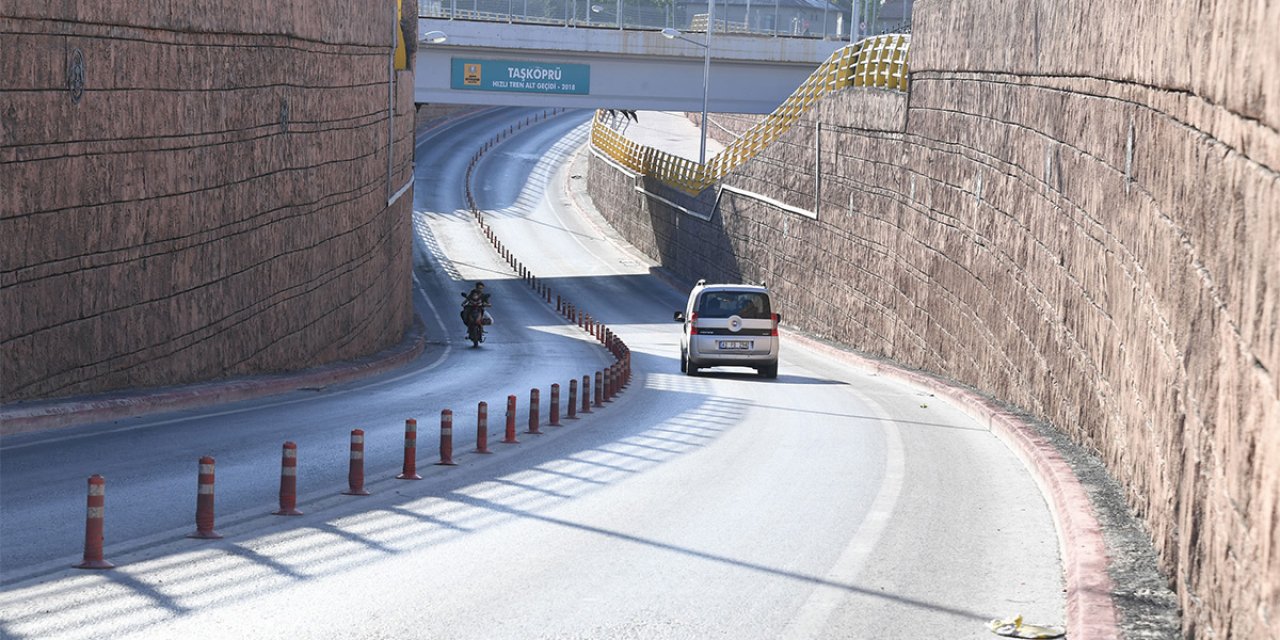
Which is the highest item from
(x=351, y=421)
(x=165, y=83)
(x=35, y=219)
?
(x=165, y=83)

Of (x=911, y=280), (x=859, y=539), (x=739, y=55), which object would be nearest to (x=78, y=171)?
(x=859, y=539)

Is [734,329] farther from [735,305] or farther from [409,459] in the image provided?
[409,459]

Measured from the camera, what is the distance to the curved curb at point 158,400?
17000 mm

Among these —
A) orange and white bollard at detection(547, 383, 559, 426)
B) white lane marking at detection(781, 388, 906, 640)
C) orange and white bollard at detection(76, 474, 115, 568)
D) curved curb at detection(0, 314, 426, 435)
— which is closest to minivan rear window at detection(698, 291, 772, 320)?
curved curb at detection(0, 314, 426, 435)

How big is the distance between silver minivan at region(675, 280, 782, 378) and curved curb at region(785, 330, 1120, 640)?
291 inches

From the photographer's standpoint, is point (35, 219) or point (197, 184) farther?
point (197, 184)

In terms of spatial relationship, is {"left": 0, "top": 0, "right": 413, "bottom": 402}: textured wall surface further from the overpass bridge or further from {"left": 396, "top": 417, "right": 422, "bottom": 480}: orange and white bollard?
the overpass bridge

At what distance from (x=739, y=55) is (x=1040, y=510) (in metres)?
45.6

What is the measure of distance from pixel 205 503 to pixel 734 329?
784 inches

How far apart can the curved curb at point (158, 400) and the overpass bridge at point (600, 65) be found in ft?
88.2

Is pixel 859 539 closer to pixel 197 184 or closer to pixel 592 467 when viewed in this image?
pixel 592 467

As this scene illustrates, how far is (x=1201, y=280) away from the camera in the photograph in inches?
358

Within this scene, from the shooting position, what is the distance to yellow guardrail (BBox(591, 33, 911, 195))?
37.4m

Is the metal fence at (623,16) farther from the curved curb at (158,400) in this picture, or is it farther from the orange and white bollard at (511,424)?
the orange and white bollard at (511,424)
